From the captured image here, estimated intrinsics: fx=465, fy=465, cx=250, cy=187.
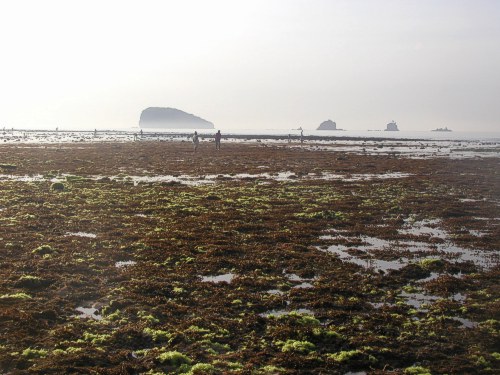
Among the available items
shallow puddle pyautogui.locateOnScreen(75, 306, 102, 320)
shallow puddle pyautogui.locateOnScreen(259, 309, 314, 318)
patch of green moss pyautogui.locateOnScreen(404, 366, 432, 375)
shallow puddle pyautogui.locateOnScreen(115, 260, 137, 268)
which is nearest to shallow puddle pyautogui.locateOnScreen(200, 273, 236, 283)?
shallow puddle pyautogui.locateOnScreen(259, 309, 314, 318)

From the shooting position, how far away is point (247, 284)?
13680mm

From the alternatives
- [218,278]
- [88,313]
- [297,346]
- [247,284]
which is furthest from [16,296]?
[297,346]

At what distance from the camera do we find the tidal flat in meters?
9.36

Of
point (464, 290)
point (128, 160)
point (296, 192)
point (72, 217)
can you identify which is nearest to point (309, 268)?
point (464, 290)

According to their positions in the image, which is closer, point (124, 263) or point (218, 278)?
point (218, 278)

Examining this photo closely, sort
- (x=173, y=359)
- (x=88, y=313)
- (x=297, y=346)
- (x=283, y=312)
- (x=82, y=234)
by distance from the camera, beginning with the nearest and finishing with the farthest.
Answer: (x=173, y=359)
(x=297, y=346)
(x=88, y=313)
(x=283, y=312)
(x=82, y=234)

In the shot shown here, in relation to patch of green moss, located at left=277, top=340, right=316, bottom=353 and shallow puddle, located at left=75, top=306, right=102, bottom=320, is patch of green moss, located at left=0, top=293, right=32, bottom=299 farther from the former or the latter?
patch of green moss, located at left=277, top=340, right=316, bottom=353

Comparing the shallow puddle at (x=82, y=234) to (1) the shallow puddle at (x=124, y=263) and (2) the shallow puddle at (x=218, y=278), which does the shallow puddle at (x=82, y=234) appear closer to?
(1) the shallow puddle at (x=124, y=263)

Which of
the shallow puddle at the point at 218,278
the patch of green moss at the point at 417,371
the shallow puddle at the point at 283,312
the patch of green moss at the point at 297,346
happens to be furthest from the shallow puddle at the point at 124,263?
the patch of green moss at the point at 417,371

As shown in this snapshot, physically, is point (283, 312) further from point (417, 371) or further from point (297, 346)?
point (417, 371)

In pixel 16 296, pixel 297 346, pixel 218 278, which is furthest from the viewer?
pixel 218 278

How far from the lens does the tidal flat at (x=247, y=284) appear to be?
9359mm

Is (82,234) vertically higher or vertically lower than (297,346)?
higher

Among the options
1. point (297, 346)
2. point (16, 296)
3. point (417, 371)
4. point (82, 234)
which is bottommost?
point (417, 371)
